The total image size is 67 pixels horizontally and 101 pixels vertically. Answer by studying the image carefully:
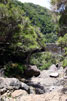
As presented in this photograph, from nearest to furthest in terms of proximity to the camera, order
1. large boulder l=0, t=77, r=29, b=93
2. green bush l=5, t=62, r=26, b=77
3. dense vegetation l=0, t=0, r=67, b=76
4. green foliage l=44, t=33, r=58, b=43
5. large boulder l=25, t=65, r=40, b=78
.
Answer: large boulder l=0, t=77, r=29, b=93 < dense vegetation l=0, t=0, r=67, b=76 < green bush l=5, t=62, r=26, b=77 < large boulder l=25, t=65, r=40, b=78 < green foliage l=44, t=33, r=58, b=43

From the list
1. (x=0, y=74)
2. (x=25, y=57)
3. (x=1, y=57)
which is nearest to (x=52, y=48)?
(x=25, y=57)

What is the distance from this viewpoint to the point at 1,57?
39.7 ft

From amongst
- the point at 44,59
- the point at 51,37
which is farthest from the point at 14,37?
the point at 51,37

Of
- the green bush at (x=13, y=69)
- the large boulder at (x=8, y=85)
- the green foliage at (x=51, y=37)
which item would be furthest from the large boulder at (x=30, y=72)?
the green foliage at (x=51, y=37)

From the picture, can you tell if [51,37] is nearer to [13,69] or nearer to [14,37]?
[13,69]

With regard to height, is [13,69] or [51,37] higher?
[13,69]

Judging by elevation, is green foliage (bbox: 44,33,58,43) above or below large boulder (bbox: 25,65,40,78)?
below

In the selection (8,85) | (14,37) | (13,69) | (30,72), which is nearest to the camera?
(8,85)

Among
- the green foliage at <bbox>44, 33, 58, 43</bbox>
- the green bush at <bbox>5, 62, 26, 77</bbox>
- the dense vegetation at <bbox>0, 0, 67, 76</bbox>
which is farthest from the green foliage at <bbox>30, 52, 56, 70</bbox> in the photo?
the green foliage at <bbox>44, 33, 58, 43</bbox>

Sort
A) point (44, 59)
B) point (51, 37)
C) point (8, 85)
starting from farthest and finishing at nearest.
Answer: point (51, 37) < point (44, 59) < point (8, 85)

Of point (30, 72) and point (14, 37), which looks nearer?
point (14, 37)

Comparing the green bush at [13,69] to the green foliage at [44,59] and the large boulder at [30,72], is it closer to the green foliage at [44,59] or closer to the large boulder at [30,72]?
the large boulder at [30,72]

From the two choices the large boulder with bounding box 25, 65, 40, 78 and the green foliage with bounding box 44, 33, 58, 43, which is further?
the green foliage with bounding box 44, 33, 58, 43

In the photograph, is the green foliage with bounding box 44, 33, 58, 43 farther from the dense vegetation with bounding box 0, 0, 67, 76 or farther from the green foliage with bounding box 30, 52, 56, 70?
the dense vegetation with bounding box 0, 0, 67, 76
